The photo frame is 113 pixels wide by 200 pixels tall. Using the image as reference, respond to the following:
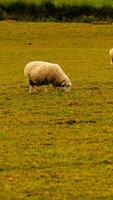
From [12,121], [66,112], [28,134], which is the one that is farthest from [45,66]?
[28,134]

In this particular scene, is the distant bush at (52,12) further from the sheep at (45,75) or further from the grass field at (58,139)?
the sheep at (45,75)

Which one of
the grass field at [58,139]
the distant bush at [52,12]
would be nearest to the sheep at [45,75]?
the grass field at [58,139]

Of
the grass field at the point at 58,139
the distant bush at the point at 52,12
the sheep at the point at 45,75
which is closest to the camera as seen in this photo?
the grass field at the point at 58,139

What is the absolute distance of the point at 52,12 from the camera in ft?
195

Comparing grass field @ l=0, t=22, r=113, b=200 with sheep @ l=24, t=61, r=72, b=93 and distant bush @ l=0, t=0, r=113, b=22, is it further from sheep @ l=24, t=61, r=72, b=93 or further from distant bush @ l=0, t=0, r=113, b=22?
distant bush @ l=0, t=0, r=113, b=22

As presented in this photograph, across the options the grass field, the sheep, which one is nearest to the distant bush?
the grass field

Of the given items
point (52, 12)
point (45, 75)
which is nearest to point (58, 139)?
point (45, 75)

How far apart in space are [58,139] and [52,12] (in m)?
48.3

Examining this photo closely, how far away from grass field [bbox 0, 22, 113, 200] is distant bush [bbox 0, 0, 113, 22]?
29.5 meters

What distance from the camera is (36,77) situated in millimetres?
18453

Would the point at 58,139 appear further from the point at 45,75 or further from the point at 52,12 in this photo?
the point at 52,12

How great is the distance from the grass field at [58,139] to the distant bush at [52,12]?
29.5m

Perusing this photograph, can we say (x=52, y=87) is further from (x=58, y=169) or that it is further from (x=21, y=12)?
(x=21, y=12)

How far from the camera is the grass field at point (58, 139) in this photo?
8656mm
